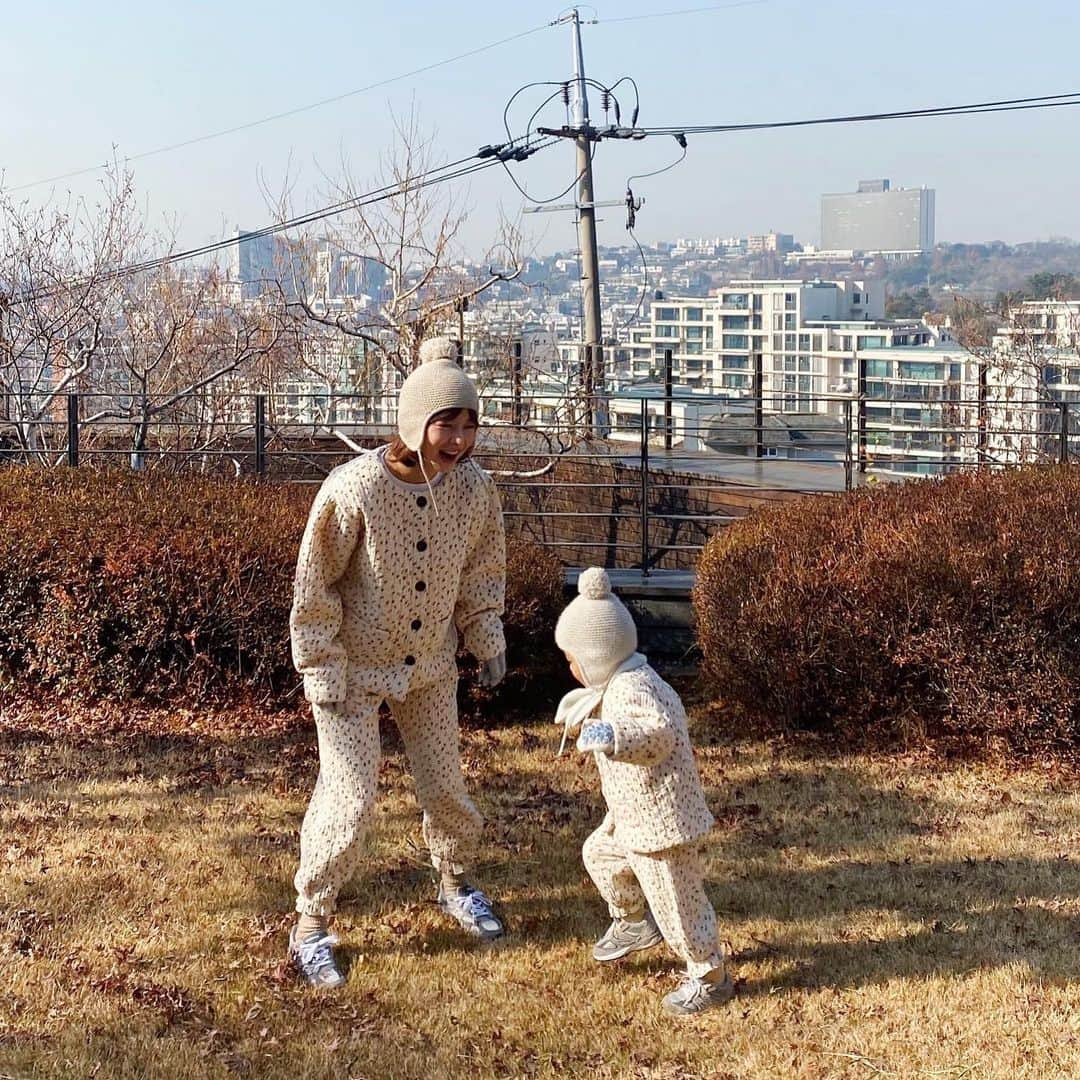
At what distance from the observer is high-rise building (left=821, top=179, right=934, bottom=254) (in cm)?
17162

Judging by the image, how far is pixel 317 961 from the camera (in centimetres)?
389

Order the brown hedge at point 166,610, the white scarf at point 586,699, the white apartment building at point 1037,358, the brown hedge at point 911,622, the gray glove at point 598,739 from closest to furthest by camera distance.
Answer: the gray glove at point 598,739 < the white scarf at point 586,699 < the brown hedge at point 911,622 < the brown hedge at point 166,610 < the white apartment building at point 1037,358

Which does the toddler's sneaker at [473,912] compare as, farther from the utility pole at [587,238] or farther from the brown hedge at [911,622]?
the utility pole at [587,238]

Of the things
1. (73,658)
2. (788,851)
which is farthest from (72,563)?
(788,851)

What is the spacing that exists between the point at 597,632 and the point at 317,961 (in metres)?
1.26

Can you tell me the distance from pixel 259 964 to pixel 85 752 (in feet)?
8.51

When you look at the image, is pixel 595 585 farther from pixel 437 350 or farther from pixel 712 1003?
pixel 712 1003

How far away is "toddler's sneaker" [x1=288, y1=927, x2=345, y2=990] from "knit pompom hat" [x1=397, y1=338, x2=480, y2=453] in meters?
1.42

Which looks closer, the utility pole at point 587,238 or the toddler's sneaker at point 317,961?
the toddler's sneaker at point 317,961

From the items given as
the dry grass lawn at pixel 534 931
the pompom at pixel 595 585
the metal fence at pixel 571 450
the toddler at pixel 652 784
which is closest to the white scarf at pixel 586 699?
the toddler at pixel 652 784

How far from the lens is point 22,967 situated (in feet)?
13.1

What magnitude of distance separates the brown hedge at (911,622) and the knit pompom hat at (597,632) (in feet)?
8.46

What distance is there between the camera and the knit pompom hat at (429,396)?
12.1 feet

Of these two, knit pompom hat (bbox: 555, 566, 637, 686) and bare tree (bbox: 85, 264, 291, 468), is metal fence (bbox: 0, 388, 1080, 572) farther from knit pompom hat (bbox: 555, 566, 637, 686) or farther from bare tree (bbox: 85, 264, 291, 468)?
knit pompom hat (bbox: 555, 566, 637, 686)
